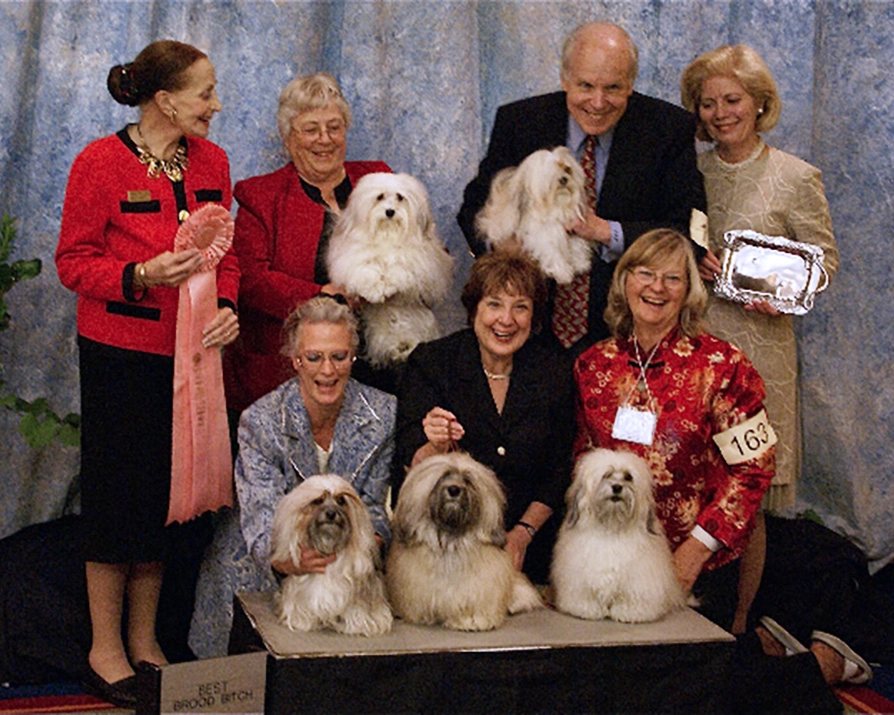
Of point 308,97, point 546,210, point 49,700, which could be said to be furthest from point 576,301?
point 49,700

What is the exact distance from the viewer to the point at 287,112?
11.7 ft

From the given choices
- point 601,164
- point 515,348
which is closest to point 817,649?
point 515,348

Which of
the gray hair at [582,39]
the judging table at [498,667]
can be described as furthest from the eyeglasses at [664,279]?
the judging table at [498,667]

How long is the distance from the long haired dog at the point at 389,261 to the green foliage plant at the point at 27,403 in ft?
3.30

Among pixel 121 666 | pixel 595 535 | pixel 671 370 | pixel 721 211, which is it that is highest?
pixel 721 211

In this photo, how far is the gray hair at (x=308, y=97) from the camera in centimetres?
352

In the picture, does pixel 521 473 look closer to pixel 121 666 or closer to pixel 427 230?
pixel 427 230

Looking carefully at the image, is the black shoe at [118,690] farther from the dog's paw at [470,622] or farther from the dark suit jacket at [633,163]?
the dark suit jacket at [633,163]

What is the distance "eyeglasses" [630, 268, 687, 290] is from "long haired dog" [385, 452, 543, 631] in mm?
767

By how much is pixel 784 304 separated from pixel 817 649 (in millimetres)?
1061

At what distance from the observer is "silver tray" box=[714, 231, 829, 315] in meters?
3.68

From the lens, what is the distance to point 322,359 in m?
3.07

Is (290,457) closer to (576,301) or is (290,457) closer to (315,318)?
(315,318)

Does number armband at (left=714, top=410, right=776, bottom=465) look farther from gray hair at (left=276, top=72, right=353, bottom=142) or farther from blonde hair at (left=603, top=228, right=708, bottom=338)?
gray hair at (left=276, top=72, right=353, bottom=142)
